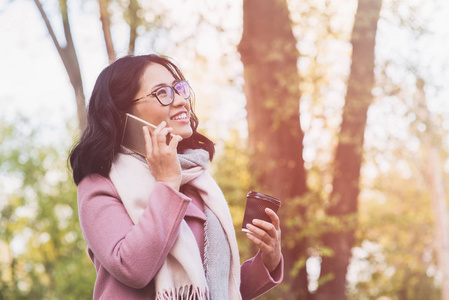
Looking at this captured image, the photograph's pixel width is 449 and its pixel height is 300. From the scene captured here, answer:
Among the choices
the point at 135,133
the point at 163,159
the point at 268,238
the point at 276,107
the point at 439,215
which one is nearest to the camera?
the point at 163,159

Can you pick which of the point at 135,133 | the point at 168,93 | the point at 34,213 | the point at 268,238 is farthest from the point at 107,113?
the point at 34,213

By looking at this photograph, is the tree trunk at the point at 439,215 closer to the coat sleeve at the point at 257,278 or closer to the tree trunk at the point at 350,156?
the tree trunk at the point at 350,156

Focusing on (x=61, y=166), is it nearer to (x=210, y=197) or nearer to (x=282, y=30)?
(x=282, y=30)

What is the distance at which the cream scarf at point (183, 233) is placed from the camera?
2.05 meters

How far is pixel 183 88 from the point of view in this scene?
7.82 feet

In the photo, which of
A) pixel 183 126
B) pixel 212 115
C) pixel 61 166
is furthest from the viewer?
pixel 61 166

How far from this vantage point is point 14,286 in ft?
59.4

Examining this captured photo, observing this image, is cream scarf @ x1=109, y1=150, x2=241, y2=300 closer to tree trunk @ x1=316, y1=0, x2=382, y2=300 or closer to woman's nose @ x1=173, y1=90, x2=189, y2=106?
woman's nose @ x1=173, y1=90, x2=189, y2=106

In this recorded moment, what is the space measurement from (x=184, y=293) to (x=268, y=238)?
18.6 inches

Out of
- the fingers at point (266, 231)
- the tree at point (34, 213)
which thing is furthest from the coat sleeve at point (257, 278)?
the tree at point (34, 213)

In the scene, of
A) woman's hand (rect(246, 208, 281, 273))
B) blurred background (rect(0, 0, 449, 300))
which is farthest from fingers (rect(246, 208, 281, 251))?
blurred background (rect(0, 0, 449, 300))

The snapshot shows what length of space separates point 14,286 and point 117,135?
17.4 m

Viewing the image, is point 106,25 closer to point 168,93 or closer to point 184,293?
point 168,93

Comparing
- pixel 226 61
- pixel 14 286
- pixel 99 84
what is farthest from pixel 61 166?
pixel 99 84
